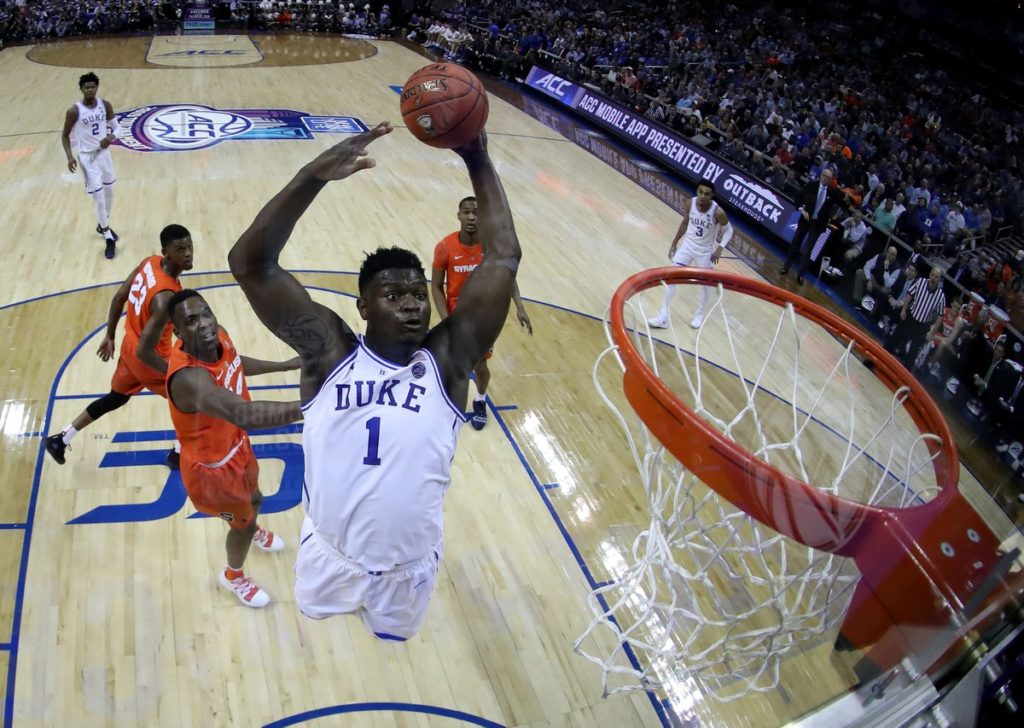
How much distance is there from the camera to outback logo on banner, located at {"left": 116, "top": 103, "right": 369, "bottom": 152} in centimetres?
907

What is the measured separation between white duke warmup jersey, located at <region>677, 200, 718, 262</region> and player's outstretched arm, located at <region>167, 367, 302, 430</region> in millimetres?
4145

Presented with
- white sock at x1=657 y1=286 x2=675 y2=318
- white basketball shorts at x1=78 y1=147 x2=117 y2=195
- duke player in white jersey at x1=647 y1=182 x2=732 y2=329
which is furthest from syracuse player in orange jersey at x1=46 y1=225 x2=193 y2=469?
duke player in white jersey at x1=647 y1=182 x2=732 y2=329

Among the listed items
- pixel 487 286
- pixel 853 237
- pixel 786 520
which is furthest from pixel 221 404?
pixel 853 237

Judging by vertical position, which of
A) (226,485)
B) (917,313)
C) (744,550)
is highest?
(917,313)

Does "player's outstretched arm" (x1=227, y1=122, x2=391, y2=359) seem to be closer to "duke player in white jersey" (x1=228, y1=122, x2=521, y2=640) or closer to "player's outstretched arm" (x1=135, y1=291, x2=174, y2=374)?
"duke player in white jersey" (x1=228, y1=122, x2=521, y2=640)

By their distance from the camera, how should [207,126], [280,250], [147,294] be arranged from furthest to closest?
[207,126] < [147,294] < [280,250]

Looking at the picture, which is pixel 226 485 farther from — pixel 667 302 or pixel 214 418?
pixel 667 302

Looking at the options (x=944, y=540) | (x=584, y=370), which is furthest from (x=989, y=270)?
(x=944, y=540)

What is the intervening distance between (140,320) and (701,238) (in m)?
4.16

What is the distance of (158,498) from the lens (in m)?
3.97

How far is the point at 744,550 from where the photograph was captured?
9.89ft

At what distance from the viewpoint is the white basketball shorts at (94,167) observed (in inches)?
244

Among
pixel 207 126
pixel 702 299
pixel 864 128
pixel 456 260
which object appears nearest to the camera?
pixel 456 260

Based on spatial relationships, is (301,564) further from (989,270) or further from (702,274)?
(989,270)
